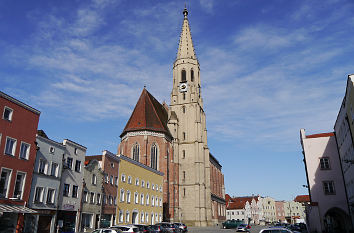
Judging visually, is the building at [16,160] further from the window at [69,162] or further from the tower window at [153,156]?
the tower window at [153,156]

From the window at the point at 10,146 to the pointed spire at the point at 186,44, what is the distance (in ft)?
180

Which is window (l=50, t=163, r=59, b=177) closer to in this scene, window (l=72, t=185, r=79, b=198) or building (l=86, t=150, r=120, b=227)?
window (l=72, t=185, r=79, b=198)

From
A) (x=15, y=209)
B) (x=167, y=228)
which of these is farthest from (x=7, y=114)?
(x=167, y=228)

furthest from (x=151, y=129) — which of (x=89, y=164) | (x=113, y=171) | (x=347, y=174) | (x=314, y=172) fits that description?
(x=347, y=174)

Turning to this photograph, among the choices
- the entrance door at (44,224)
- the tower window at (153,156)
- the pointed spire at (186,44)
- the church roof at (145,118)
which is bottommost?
the entrance door at (44,224)

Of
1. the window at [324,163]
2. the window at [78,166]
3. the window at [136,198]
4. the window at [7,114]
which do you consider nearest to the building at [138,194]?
the window at [136,198]

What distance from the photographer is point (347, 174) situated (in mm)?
29109

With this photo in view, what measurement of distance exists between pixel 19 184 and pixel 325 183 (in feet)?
98.2

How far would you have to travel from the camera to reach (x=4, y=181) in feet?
73.4

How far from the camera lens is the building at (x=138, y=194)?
37.6m

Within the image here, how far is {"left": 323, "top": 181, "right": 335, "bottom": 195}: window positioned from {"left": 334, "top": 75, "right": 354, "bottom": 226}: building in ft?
4.77

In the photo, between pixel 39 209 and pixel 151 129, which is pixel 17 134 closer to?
pixel 39 209

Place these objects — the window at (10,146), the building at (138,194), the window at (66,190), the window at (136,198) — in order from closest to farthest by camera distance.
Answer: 1. the window at (10,146)
2. the window at (66,190)
3. the building at (138,194)
4. the window at (136,198)

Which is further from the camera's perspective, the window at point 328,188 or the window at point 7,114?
the window at point 328,188
